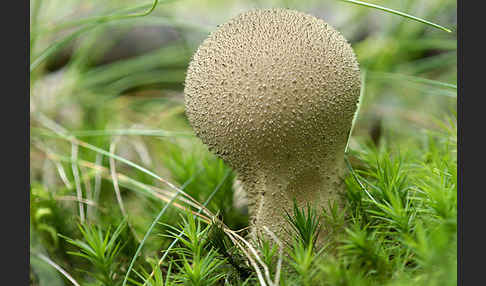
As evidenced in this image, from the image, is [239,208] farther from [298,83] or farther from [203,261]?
[298,83]

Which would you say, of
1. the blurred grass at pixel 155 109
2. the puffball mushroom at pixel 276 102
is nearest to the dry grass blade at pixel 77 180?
the blurred grass at pixel 155 109

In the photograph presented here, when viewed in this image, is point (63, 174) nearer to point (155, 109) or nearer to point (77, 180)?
point (77, 180)

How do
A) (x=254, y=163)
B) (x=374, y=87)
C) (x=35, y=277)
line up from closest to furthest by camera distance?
(x=254, y=163), (x=35, y=277), (x=374, y=87)

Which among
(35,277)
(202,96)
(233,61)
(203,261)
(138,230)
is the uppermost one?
(233,61)

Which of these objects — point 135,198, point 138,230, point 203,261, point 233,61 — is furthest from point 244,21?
point 135,198

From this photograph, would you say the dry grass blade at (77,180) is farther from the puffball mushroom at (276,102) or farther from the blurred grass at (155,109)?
the puffball mushroom at (276,102)

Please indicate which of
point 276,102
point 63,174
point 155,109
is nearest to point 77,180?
point 63,174

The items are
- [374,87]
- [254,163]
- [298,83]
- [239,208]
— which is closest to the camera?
[298,83]
